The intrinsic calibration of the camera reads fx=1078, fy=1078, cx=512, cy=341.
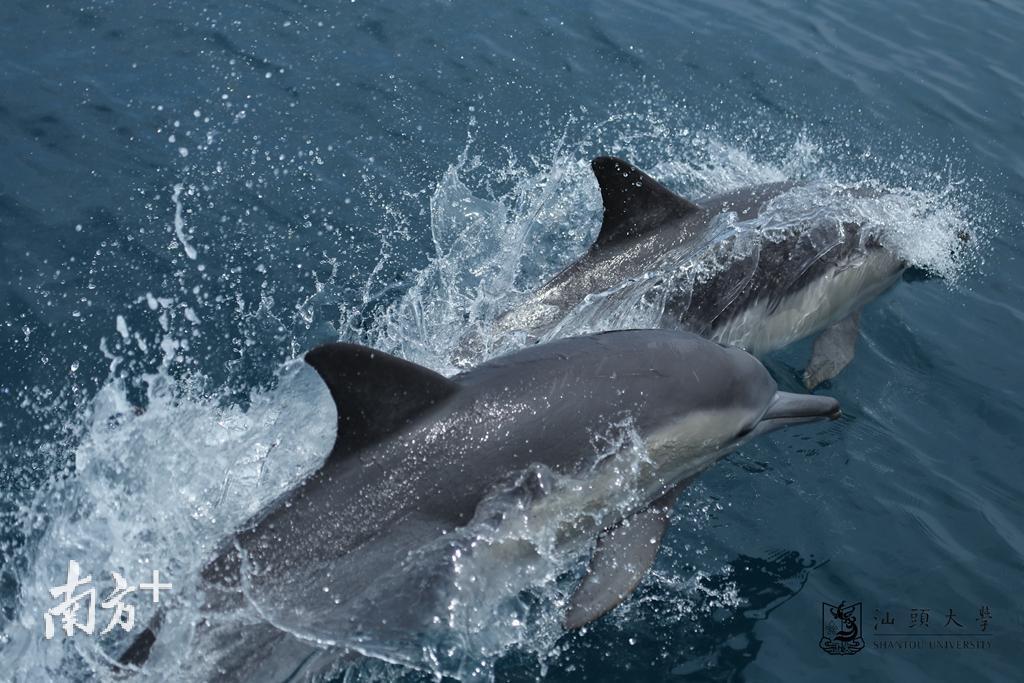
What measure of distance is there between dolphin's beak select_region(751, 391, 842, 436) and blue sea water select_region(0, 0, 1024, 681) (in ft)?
1.81

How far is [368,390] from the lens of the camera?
17.2ft

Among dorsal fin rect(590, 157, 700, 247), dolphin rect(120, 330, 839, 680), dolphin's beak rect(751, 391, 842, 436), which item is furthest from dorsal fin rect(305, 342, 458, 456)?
dorsal fin rect(590, 157, 700, 247)

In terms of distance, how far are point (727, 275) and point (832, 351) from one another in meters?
1.19

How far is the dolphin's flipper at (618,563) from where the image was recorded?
19.1 feet

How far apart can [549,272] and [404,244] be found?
51.3 inches

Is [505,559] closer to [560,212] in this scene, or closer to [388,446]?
[388,446]

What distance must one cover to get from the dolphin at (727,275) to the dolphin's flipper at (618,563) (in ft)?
6.69

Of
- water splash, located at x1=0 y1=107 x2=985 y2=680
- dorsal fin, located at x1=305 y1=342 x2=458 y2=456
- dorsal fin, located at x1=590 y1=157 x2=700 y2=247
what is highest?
dorsal fin, located at x1=590 y1=157 x2=700 y2=247

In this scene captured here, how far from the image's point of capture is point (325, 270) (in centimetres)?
880

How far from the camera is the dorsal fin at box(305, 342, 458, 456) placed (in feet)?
16.9

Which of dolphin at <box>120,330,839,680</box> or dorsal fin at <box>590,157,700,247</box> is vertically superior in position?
dorsal fin at <box>590,157,700,247</box>

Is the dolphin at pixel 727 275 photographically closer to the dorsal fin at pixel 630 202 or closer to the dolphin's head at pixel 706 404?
the dorsal fin at pixel 630 202

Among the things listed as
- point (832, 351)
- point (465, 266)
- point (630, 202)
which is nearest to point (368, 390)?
point (630, 202)

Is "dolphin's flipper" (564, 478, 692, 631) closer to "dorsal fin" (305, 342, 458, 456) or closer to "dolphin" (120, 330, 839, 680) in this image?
"dolphin" (120, 330, 839, 680)
